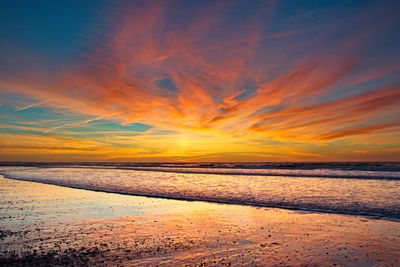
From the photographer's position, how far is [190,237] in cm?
919

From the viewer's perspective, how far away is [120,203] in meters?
16.4

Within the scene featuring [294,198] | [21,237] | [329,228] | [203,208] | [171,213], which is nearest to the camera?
[21,237]

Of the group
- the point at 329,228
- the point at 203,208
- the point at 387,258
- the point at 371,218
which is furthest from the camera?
the point at 203,208

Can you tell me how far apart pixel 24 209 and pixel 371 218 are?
59.4ft

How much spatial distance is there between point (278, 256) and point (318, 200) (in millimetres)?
11564

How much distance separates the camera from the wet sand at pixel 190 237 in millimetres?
7109

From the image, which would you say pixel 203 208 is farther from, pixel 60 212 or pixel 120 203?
pixel 60 212

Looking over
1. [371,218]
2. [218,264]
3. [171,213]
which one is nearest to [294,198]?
[371,218]

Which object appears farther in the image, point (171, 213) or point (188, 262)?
point (171, 213)

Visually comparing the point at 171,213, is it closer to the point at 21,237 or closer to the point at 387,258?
the point at 21,237

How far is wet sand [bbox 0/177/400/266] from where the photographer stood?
7109 millimetres

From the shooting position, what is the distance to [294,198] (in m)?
18.3

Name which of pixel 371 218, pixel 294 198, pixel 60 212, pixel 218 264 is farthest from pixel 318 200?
pixel 60 212

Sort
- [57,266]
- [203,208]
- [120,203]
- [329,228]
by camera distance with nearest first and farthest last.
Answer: [57,266] → [329,228] → [203,208] → [120,203]
